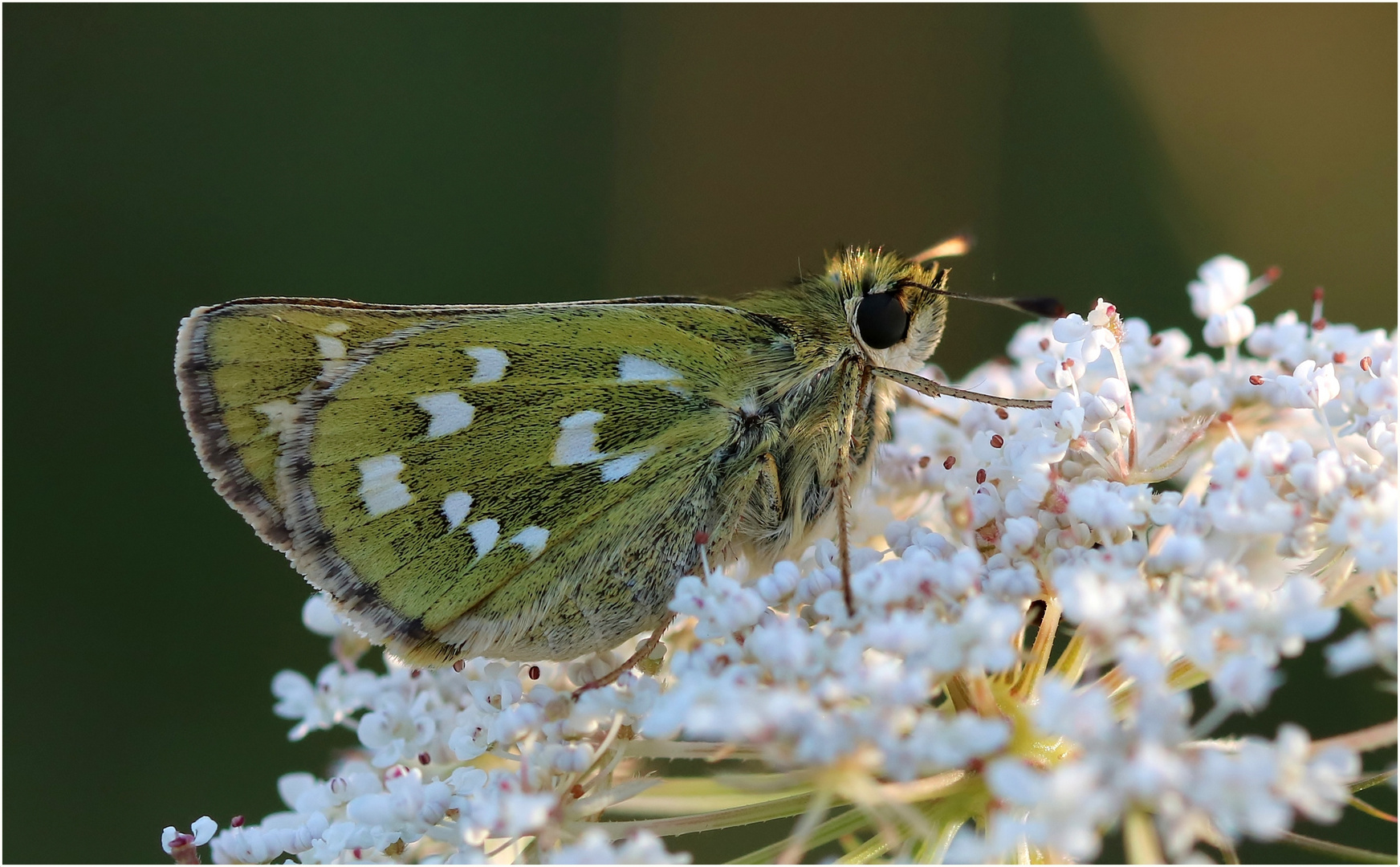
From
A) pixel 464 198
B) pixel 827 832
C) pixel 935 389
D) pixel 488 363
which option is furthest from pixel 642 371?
pixel 464 198

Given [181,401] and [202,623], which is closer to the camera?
[181,401]

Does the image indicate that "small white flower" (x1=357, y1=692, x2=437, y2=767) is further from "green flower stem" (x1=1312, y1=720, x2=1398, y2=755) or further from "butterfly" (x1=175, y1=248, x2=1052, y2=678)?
"green flower stem" (x1=1312, y1=720, x2=1398, y2=755)

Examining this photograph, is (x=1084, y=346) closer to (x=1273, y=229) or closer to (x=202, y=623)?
(x=1273, y=229)

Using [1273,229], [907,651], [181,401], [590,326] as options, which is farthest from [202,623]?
[1273,229]

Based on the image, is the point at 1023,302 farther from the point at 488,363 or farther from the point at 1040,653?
the point at 488,363

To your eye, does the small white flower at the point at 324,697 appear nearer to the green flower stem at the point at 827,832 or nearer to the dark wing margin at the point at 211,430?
the dark wing margin at the point at 211,430

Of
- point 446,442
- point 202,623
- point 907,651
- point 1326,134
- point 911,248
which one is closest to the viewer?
point 907,651
